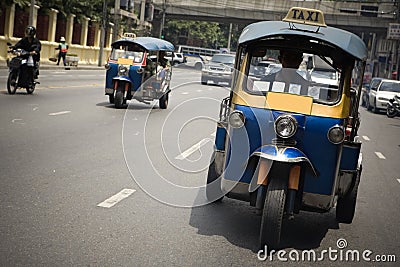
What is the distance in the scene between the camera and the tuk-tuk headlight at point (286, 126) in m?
6.32

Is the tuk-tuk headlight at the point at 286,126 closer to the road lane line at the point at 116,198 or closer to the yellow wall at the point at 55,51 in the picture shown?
the road lane line at the point at 116,198

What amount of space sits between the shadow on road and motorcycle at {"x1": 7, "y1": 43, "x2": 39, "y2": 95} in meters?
11.6

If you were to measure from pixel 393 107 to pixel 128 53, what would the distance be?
1461 cm

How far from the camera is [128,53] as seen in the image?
62.3 ft

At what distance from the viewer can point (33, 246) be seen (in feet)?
18.3

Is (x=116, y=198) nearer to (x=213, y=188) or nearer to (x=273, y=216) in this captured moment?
(x=213, y=188)

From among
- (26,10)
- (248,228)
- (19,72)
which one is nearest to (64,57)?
(26,10)

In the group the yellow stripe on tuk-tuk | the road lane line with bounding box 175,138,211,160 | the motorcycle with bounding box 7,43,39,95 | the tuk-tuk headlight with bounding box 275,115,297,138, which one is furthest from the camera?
the yellow stripe on tuk-tuk

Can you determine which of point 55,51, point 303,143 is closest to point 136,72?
point 303,143

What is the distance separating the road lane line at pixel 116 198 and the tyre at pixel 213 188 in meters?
0.98

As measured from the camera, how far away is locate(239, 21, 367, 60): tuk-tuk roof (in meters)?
6.54

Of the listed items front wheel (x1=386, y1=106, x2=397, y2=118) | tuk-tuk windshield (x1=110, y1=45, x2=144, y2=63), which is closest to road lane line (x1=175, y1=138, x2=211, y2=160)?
tuk-tuk windshield (x1=110, y1=45, x2=144, y2=63)

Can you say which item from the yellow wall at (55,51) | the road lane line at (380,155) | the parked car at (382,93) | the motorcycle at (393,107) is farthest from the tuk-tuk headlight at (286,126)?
the yellow wall at (55,51)

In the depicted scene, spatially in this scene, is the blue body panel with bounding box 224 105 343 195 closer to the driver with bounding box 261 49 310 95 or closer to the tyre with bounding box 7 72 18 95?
the driver with bounding box 261 49 310 95
